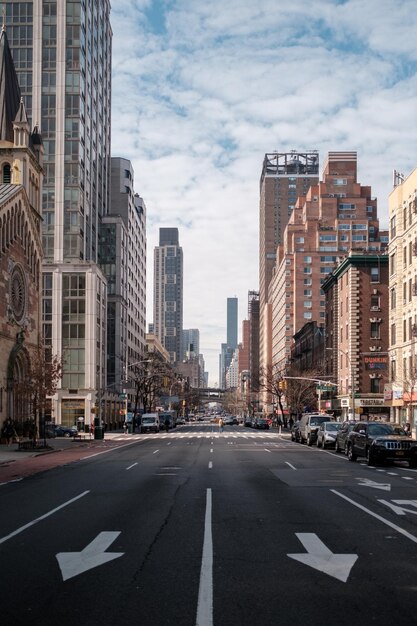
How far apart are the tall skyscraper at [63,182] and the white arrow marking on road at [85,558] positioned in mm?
79322

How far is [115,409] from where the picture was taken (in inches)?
4326

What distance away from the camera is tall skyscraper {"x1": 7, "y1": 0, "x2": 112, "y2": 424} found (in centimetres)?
9062

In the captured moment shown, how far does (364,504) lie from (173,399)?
132840 millimetres

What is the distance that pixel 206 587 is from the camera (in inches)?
352

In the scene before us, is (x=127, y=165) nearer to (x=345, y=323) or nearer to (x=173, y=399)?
(x=173, y=399)

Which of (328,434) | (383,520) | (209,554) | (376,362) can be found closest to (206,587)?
(209,554)

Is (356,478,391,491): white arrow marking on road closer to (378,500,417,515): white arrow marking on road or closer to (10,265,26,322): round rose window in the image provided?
(378,500,417,515): white arrow marking on road

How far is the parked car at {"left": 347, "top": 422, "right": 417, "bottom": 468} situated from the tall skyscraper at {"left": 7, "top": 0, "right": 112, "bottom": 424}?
202 ft

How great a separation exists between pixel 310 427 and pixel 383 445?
21.0 m

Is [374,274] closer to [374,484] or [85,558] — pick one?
[374,484]

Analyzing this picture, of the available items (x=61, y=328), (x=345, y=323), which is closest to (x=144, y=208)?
(x=61, y=328)

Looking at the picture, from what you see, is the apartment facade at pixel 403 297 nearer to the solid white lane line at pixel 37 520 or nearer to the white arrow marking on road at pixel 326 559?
the solid white lane line at pixel 37 520

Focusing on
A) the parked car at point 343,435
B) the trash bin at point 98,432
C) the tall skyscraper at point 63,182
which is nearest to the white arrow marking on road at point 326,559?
the parked car at point 343,435

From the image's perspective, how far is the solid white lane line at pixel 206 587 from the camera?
762cm
